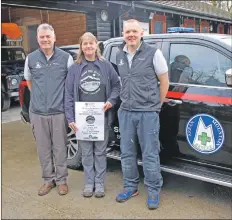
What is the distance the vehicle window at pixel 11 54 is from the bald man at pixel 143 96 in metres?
7.78

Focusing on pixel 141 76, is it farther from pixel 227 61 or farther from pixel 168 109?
pixel 227 61

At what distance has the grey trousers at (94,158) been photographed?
3.80 m

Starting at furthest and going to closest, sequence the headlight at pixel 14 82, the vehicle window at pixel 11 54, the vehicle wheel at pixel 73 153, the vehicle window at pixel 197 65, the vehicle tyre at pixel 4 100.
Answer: the vehicle window at pixel 11 54 < the headlight at pixel 14 82 < the vehicle tyre at pixel 4 100 < the vehicle wheel at pixel 73 153 < the vehicle window at pixel 197 65

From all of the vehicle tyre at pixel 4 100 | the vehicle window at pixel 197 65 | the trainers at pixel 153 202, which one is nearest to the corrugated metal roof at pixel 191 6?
the vehicle tyre at pixel 4 100

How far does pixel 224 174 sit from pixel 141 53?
1440mm

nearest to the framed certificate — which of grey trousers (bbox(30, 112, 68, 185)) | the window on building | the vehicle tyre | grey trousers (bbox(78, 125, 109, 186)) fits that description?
grey trousers (bbox(78, 125, 109, 186))

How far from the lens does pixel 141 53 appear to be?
3.31 metres

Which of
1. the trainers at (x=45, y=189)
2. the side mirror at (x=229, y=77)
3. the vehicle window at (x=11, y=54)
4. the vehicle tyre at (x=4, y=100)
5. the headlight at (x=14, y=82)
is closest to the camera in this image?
the side mirror at (x=229, y=77)

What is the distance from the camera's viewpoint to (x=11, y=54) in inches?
416

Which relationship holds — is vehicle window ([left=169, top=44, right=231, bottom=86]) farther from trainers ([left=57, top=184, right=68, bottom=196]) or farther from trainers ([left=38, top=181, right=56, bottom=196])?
trainers ([left=38, top=181, right=56, bottom=196])

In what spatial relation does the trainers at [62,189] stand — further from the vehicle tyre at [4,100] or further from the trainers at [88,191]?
the vehicle tyre at [4,100]

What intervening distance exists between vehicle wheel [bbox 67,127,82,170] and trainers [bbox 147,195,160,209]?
1304 millimetres

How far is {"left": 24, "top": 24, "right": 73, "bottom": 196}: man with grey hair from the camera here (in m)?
3.62

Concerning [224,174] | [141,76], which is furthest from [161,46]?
[224,174]
